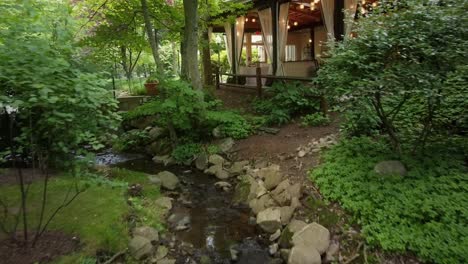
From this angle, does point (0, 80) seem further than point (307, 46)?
No

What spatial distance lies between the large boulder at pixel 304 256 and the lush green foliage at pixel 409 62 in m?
2.04

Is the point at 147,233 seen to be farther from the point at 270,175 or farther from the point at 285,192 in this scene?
the point at 270,175

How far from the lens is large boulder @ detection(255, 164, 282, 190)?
5.43m

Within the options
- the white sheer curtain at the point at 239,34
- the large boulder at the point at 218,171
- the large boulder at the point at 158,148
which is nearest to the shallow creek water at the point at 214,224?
the large boulder at the point at 218,171

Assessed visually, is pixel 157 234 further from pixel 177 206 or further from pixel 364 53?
pixel 364 53

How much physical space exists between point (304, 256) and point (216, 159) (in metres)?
3.90

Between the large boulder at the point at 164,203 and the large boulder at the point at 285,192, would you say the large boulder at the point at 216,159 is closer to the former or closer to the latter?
the large boulder at the point at 164,203

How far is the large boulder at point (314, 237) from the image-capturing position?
12.2 ft

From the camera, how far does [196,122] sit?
26.6 feet

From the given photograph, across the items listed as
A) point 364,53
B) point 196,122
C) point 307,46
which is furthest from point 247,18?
point 364,53

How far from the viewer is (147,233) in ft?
13.5

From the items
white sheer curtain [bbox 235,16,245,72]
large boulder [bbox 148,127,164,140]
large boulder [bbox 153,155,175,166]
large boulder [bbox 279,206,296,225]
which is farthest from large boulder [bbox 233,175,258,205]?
white sheer curtain [bbox 235,16,245,72]

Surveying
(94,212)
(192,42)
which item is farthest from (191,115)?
(94,212)

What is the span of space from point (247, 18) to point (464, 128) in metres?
10.7
